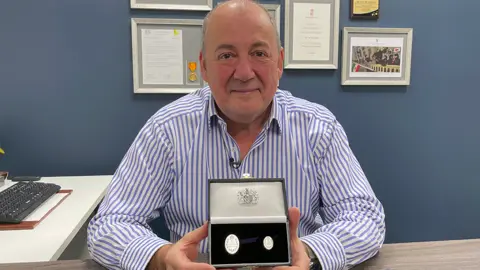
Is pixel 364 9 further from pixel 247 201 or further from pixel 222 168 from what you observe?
pixel 247 201

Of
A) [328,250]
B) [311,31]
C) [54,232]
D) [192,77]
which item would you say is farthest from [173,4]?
[328,250]

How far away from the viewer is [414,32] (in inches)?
85.2

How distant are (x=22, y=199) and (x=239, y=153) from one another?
0.88 meters

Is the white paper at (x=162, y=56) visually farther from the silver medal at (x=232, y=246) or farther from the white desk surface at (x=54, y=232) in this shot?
the silver medal at (x=232, y=246)

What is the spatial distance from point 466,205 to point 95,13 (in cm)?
234

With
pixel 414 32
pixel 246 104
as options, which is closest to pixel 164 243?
pixel 246 104

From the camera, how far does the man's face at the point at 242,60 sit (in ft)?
3.38

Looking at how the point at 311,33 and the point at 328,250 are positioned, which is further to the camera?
the point at 311,33

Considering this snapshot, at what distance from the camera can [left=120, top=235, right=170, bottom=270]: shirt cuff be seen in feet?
2.74

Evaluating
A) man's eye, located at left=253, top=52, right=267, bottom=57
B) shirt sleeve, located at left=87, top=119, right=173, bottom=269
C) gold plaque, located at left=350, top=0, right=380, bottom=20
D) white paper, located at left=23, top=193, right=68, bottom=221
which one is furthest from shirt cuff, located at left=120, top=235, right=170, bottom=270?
→ gold plaque, located at left=350, top=0, right=380, bottom=20

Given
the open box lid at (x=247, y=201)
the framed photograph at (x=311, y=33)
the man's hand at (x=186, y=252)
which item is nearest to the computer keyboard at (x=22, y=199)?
the man's hand at (x=186, y=252)

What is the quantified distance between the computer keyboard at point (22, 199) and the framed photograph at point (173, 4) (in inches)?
37.6

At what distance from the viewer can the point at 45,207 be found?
4.82 ft

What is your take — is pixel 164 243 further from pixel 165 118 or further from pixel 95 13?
pixel 95 13
